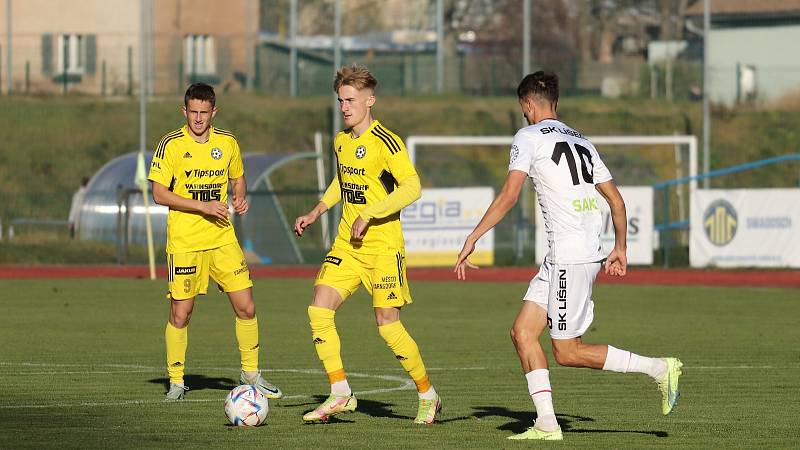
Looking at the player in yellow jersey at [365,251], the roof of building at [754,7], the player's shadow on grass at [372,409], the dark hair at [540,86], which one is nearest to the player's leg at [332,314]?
the player in yellow jersey at [365,251]

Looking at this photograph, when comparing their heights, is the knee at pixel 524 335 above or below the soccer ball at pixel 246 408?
above

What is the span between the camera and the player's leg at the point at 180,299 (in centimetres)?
1114

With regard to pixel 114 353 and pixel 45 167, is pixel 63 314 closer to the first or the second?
pixel 114 353

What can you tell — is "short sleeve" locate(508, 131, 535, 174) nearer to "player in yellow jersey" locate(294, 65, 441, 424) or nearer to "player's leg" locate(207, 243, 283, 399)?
"player in yellow jersey" locate(294, 65, 441, 424)

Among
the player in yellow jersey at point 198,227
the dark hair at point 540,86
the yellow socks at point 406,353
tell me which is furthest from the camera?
the player in yellow jersey at point 198,227

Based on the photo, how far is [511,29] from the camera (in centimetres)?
6272

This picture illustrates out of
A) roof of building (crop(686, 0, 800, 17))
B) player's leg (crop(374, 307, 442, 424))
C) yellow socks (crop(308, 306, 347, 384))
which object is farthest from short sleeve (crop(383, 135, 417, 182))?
roof of building (crop(686, 0, 800, 17))

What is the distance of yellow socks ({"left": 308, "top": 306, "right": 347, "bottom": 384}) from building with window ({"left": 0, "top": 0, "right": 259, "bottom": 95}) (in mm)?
33162

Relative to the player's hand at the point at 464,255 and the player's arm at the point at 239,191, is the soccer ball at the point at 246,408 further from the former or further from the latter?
the player's arm at the point at 239,191

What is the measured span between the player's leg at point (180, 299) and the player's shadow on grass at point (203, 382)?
0.61 metres

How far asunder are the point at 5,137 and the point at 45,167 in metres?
1.33

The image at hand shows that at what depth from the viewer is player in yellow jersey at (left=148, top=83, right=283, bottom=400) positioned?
11.0 metres

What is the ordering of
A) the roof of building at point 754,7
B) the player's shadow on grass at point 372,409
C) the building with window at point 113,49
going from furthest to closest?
the building with window at point 113,49 < the roof of building at point 754,7 < the player's shadow on grass at point 372,409

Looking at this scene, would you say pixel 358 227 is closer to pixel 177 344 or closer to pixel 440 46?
pixel 177 344
